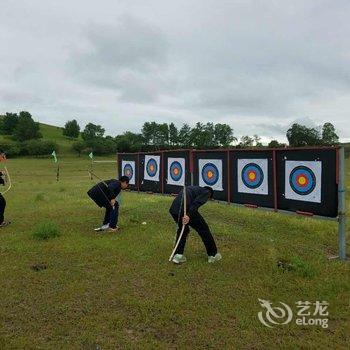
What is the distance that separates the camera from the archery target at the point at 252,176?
33.1 ft

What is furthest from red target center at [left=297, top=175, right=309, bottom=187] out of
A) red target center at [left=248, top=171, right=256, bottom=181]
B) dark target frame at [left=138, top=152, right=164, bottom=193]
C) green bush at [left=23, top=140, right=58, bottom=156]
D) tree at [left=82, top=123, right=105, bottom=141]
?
tree at [left=82, top=123, right=105, bottom=141]

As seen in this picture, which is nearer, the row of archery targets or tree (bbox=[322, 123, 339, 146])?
the row of archery targets

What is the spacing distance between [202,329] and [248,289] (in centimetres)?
156

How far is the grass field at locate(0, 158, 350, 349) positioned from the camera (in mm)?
5195

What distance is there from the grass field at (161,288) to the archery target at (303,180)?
1184 millimetres

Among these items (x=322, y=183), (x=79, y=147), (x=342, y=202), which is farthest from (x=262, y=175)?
(x=79, y=147)

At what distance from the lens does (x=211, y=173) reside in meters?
11.8

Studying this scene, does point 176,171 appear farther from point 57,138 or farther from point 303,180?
point 57,138

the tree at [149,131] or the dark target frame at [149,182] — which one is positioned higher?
the tree at [149,131]

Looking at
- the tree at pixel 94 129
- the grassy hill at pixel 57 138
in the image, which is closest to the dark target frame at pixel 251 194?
the grassy hill at pixel 57 138

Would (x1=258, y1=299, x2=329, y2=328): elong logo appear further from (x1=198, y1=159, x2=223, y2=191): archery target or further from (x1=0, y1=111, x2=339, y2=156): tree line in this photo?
(x1=0, y1=111, x2=339, y2=156): tree line

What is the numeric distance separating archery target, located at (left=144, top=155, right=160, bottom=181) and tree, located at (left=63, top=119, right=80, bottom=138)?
120 m

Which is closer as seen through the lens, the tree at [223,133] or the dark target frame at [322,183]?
the dark target frame at [322,183]

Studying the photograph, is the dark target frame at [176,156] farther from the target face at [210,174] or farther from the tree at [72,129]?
the tree at [72,129]
